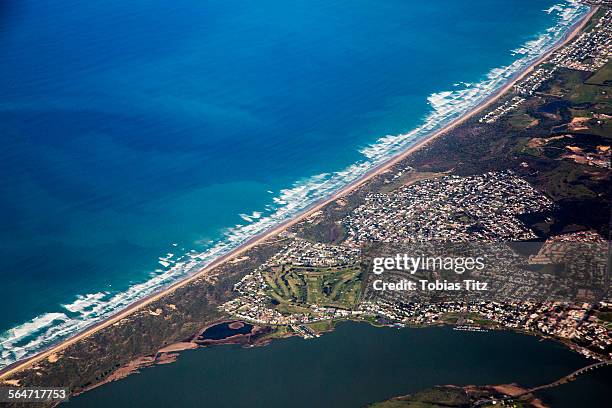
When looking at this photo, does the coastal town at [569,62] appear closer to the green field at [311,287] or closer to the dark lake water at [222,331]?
the green field at [311,287]

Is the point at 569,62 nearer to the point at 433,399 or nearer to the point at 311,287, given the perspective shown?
the point at 311,287

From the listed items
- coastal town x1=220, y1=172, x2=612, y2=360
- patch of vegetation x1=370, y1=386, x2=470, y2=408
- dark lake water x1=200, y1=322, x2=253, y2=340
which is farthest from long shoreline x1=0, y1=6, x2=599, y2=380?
patch of vegetation x1=370, y1=386, x2=470, y2=408

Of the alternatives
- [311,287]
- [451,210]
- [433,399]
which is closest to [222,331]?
[311,287]

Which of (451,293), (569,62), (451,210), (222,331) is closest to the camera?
(222,331)

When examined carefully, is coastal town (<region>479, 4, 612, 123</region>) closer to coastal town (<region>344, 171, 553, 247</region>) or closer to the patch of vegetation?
coastal town (<region>344, 171, 553, 247</region>)

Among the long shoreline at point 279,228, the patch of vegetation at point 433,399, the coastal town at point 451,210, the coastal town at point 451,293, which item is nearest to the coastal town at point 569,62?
the long shoreline at point 279,228
